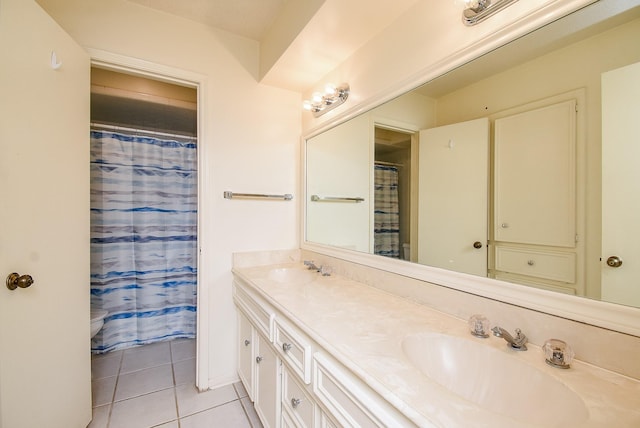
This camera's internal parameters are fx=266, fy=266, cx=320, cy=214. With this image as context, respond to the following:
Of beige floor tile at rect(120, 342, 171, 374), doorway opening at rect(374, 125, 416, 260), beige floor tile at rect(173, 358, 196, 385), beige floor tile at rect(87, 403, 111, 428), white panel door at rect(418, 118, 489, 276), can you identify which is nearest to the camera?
white panel door at rect(418, 118, 489, 276)

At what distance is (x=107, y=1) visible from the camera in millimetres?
1538

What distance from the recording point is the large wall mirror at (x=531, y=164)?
69cm

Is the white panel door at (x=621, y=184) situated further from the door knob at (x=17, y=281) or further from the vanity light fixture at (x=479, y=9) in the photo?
the door knob at (x=17, y=281)

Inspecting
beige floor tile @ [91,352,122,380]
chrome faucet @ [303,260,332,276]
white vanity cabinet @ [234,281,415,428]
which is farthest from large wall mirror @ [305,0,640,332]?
beige floor tile @ [91,352,122,380]

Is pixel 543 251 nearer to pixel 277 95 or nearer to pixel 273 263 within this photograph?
pixel 273 263

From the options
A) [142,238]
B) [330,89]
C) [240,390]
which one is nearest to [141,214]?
[142,238]

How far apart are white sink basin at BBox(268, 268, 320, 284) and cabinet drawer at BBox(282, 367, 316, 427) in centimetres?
53

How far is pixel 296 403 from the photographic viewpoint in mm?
1022

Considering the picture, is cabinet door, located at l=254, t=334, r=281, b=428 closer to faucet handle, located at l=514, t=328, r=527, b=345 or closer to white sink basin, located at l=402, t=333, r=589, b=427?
white sink basin, located at l=402, t=333, r=589, b=427

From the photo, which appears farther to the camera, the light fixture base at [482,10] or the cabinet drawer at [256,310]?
the cabinet drawer at [256,310]

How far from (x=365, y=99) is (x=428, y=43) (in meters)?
0.41

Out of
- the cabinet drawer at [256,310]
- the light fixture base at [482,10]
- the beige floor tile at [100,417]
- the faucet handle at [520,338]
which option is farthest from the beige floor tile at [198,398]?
the light fixture base at [482,10]

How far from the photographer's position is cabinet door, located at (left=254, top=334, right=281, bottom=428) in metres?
1.18

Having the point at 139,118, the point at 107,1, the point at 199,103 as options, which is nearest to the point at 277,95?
the point at 199,103
